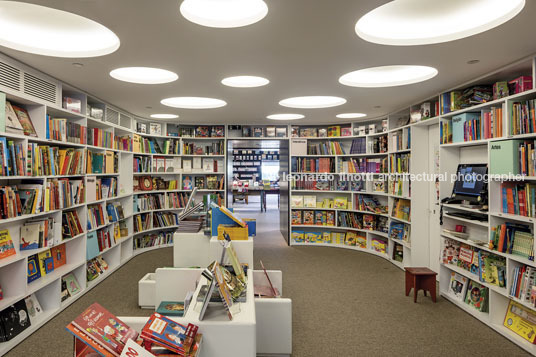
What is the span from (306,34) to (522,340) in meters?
3.31

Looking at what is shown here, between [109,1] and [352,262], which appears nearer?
[109,1]

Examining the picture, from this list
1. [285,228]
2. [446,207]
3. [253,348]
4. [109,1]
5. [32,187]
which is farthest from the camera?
[285,228]

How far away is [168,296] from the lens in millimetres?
2906

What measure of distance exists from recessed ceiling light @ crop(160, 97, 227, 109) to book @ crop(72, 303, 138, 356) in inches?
155

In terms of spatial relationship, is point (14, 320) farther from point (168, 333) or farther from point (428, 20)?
point (428, 20)

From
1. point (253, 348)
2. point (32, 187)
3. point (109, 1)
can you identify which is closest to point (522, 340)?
point (253, 348)

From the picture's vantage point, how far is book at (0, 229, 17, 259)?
9.17 ft

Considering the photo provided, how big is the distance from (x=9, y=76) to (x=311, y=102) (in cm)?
420

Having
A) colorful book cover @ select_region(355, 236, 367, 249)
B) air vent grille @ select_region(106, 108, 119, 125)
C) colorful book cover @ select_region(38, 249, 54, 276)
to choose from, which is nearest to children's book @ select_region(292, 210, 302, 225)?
colorful book cover @ select_region(355, 236, 367, 249)

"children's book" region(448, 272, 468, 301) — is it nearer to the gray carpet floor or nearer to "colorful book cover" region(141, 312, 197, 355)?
the gray carpet floor

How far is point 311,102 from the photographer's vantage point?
5.54 m

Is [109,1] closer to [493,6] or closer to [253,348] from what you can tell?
[253,348]

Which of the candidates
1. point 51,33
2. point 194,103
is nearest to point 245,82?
point 194,103

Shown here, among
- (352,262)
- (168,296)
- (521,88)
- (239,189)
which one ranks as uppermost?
(521,88)
